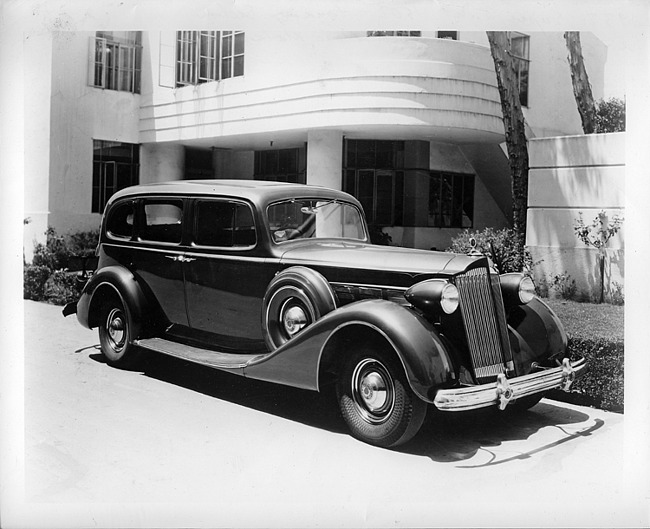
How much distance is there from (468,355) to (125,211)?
3302 mm

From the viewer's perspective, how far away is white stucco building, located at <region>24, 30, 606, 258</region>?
Answer: 442 centimetres

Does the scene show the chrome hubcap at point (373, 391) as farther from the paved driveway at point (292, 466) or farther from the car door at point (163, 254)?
the car door at point (163, 254)

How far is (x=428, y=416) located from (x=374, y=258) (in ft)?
3.54

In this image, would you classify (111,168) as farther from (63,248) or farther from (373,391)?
(373,391)

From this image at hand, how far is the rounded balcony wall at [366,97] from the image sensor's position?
5.91 metres

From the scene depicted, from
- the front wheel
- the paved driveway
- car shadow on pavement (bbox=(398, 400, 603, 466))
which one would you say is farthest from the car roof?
car shadow on pavement (bbox=(398, 400, 603, 466))

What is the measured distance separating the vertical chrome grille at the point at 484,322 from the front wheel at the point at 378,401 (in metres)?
0.48

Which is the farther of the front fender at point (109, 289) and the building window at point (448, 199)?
the building window at point (448, 199)

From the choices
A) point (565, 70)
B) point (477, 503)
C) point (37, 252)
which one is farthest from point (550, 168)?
point (37, 252)

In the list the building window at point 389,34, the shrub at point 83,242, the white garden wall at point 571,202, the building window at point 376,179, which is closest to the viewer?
the white garden wall at point 571,202

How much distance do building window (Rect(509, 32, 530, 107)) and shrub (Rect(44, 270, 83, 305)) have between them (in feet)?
13.7

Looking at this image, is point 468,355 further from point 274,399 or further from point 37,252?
point 37,252

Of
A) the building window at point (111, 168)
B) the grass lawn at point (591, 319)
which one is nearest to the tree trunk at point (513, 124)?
the grass lawn at point (591, 319)

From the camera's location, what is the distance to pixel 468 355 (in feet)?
12.5
